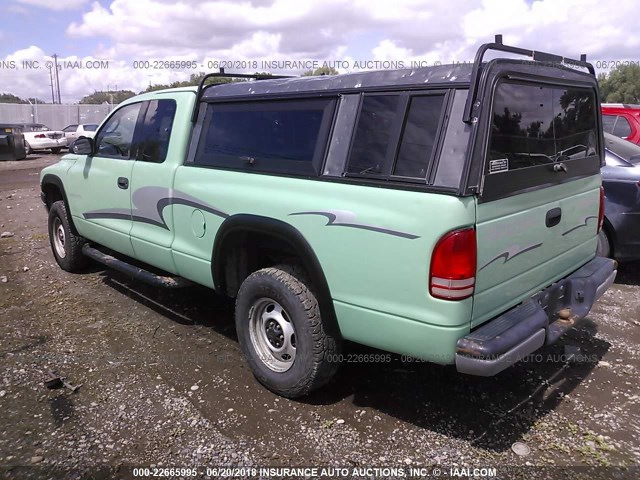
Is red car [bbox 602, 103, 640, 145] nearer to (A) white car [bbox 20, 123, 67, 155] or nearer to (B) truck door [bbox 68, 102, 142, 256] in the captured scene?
(B) truck door [bbox 68, 102, 142, 256]

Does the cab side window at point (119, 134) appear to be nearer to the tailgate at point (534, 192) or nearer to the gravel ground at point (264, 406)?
the gravel ground at point (264, 406)

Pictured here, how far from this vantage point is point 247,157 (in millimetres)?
3574

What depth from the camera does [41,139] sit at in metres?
23.9

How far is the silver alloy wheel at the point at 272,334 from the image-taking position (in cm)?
341

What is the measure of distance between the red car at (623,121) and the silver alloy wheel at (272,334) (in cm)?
548

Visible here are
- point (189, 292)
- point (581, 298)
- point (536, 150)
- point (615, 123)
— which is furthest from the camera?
point (615, 123)

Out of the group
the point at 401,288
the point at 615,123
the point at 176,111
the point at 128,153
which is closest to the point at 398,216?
the point at 401,288

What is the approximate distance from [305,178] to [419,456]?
5.46 ft

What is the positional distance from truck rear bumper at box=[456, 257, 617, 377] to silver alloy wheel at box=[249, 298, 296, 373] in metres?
1.17

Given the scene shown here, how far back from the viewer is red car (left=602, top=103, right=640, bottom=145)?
685 cm

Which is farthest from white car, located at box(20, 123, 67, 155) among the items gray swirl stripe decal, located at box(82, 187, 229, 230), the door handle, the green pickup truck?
the door handle

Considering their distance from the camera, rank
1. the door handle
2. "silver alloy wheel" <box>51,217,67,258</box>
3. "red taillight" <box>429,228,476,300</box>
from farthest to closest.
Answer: "silver alloy wheel" <box>51,217,67,258</box>
the door handle
"red taillight" <box>429,228,476,300</box>

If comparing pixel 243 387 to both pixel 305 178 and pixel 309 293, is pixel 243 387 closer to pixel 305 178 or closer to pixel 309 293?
pixel 309 293

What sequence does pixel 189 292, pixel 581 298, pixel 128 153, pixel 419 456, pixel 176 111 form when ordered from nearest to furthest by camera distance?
pixel 419 456, pixel 581 298, pixel 176 111, pixel 128 153, pixel 189 292
